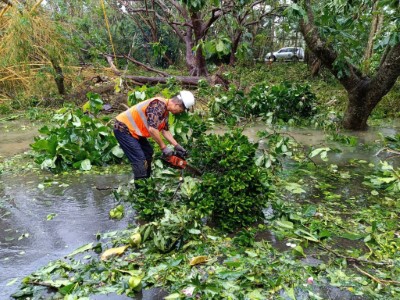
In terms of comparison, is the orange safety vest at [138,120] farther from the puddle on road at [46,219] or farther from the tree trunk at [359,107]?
the tree trunk at [359,107]

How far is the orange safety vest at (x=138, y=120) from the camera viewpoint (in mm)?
4117

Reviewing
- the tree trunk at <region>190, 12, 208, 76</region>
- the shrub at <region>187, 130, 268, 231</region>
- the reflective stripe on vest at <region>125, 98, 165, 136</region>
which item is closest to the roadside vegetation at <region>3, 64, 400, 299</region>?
the shrub at <region>187, 130, 268, 231</region>

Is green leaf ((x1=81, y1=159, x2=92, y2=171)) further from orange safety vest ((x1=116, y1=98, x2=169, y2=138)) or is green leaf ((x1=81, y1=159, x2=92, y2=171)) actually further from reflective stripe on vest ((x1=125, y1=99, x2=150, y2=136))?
reflective stripe on vest ((x1=125, y1=99, x2=150, y2=136))

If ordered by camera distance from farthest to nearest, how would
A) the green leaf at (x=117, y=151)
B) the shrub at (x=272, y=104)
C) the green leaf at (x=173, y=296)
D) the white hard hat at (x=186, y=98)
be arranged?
the shrub at (x=272, y=104), the green leaf at (x=117, y=151), the white hard hat at (x=186, y=98), the green leaf at (x=173, y=296)

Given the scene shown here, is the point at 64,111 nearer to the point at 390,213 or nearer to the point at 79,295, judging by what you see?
the point at 79,295

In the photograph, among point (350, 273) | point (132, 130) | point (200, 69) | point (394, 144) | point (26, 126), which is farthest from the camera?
point (200, 69)

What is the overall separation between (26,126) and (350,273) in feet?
27.3

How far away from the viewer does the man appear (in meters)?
3.96

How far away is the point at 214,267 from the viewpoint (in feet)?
9.67

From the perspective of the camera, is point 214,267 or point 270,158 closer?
point 214,267

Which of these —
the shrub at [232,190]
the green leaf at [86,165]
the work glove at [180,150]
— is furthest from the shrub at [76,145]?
the shrub at [232,190]

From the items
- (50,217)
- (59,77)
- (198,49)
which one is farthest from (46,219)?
(198,49)

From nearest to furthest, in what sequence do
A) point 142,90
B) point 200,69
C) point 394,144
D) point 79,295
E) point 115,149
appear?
point 79,295 → point 394,144 → point 115,149 → point 142,90 → point 200,69

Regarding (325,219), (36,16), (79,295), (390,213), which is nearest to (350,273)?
(325,219)
